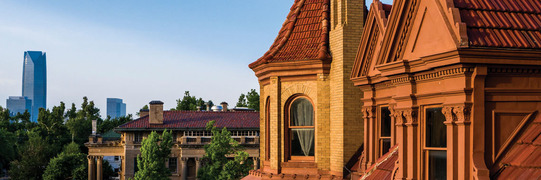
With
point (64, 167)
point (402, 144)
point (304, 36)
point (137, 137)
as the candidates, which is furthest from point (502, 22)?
point (64, 167)

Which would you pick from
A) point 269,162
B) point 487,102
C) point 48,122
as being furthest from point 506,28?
point 48,122

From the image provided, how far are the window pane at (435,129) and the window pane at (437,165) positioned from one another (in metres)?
0.13

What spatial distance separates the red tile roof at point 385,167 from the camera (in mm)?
12516

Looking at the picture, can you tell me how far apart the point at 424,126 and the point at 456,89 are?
1.14 metres

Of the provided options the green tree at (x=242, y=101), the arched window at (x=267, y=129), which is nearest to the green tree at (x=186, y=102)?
the green tree at (x=242, y=101)

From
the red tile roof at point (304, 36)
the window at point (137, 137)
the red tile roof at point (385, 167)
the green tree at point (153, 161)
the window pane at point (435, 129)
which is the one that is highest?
the red tile roof at point (304, 36)

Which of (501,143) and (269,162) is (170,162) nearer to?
(269,162)

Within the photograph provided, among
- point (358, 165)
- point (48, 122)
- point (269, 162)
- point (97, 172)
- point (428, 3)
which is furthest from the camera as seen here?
point (48, 122)

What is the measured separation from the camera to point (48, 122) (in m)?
124

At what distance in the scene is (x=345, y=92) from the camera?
17.2m

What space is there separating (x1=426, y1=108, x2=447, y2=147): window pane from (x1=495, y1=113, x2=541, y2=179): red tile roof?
3.19ft

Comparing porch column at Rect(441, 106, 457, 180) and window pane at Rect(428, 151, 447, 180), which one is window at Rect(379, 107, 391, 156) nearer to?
window pane at Rect(428, 151, 447, 180)

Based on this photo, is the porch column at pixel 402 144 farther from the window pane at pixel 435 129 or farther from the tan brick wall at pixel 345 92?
the tan brick wall at pixel 345 92

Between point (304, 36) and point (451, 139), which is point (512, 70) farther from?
point (304, 36)
